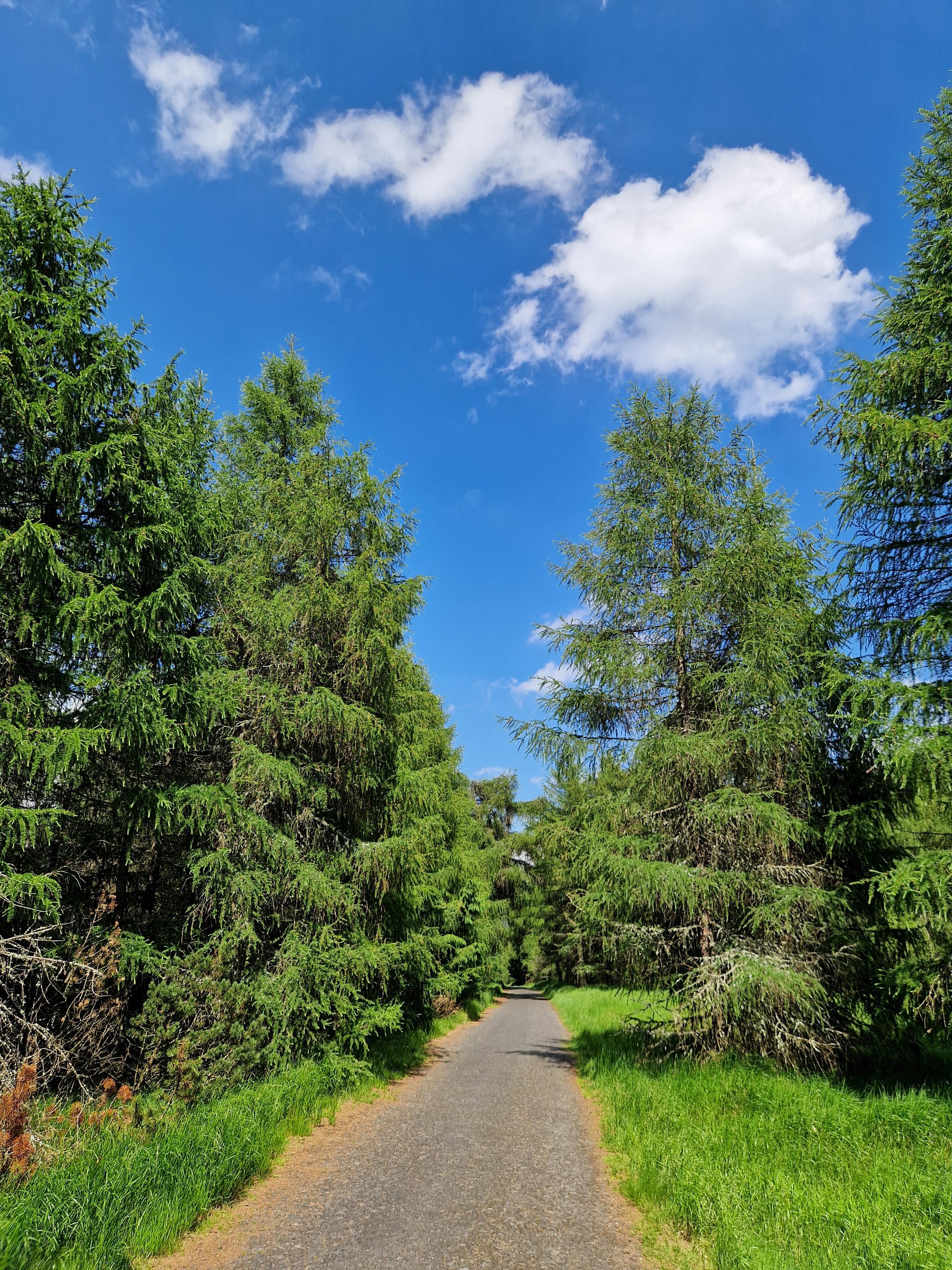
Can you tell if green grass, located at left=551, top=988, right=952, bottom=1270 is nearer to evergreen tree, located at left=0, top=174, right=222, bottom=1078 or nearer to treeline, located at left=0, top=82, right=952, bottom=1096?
treeline, located at left=0, top=82, right=952, bottom=1096

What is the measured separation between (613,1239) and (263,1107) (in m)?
3.89

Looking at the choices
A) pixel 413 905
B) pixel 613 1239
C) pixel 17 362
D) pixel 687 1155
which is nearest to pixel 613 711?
pixel 413 905

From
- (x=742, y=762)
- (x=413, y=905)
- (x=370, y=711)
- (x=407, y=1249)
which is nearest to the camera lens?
(x=407, y=1249)

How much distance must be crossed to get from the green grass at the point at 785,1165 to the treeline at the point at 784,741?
3.16ft

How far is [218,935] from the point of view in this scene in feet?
24.8

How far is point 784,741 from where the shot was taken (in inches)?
315

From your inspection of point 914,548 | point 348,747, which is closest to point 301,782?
point 348,747

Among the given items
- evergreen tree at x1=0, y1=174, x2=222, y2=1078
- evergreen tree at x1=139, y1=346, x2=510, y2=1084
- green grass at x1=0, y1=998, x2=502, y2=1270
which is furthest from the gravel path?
evergreen tree at x1=0, y1=174, x2=222, y2=1078

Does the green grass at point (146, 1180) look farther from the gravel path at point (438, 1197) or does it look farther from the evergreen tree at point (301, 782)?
the evergreen tree at point (301, 782)

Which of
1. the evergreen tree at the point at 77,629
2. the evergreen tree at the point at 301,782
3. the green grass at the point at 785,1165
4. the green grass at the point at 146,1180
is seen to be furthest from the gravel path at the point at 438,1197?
the evergreen tree at the point at 77,629

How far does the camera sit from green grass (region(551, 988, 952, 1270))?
3.72 meters

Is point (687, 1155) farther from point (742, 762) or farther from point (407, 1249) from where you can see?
point (742, 762)

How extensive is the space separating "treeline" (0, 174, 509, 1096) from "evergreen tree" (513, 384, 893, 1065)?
3083 millimetres

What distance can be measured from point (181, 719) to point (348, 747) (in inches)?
96.9
